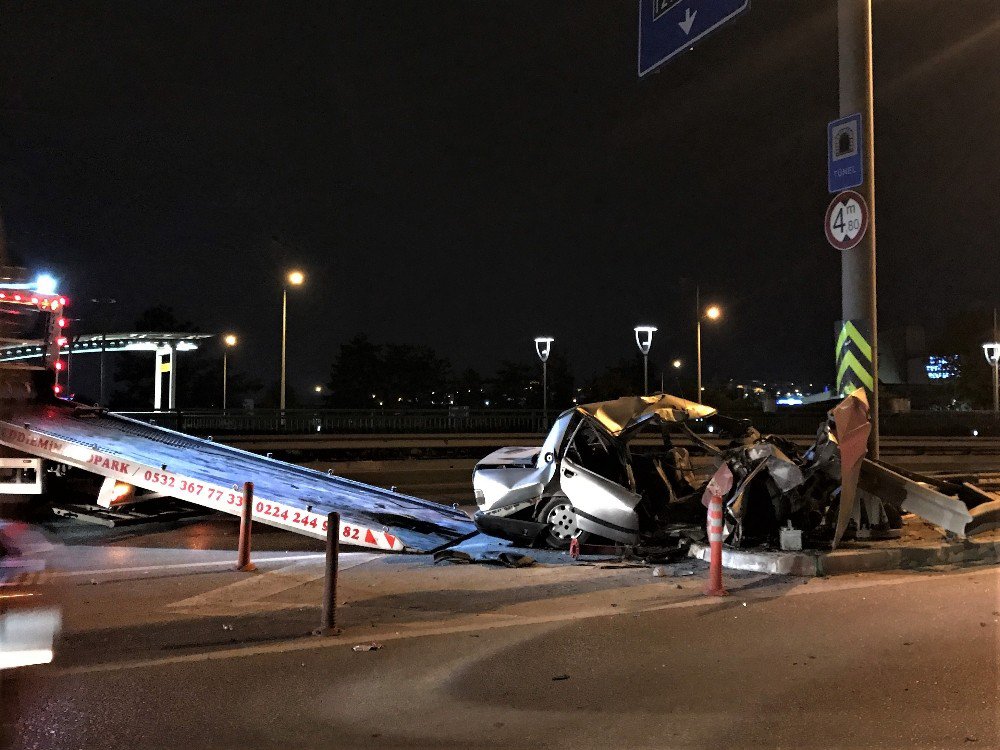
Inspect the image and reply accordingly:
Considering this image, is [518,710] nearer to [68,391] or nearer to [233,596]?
[233,596]

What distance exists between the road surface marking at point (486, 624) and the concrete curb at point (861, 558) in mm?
303

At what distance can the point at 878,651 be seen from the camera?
20.3ft

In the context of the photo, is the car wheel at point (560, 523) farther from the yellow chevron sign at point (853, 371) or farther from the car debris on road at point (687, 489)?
the yellow chevron sign at point (853, 371)

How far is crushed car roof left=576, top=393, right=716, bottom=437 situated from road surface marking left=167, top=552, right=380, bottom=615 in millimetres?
3289

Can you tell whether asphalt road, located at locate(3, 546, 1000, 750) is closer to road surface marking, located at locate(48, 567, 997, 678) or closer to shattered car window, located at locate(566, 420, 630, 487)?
road surface marking, located at locate(48, 567, 997, 678)

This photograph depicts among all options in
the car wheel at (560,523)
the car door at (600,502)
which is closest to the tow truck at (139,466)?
the car wheel at (560,523)

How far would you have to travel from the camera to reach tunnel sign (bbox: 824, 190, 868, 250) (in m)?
10.7

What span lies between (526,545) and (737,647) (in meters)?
4.89

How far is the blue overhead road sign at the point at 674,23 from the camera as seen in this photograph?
808 cm

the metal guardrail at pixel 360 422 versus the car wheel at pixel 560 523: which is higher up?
the metal guardrail at pixel 360 422

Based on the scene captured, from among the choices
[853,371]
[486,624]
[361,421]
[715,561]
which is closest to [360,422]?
[361,421]

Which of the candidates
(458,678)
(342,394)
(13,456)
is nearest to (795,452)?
(458,678)

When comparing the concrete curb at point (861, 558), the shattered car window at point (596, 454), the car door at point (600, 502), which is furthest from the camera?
the shattered car window at point (596, 454)

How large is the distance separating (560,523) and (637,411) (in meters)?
1.64
